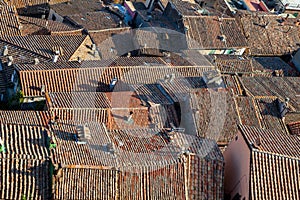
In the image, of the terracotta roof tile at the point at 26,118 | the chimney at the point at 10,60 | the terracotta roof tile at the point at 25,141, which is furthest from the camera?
the chimney at the point at 10,60

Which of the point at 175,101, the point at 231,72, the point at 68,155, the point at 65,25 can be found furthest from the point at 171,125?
the point at 65,25

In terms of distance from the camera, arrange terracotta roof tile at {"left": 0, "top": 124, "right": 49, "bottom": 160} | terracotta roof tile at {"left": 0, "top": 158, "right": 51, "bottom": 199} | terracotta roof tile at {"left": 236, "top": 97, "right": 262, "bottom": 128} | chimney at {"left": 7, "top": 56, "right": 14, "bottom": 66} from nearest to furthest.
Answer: terracotta roof tile at {"left": 0, "top": 158, "right": 51, "bottom": 199} < terracotta roof tile at {"left": 0, "top": 124, "right": 49, "bottom": 160} < terracotta roof tile at {"left": 236, "top": 97, "right": 262, "bottom": 128} < chimney at {"left": 7, "top": 56, "right": 14, "bottom": 66}

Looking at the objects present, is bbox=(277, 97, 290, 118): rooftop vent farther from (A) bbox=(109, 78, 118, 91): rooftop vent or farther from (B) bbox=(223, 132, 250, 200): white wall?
(A) bbox=(109, 78, 118, 91): rooftop vent

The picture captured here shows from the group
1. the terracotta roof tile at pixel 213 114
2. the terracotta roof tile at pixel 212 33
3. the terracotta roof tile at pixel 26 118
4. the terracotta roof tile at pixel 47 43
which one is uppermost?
the terracotta roof tile at pixel 212 33

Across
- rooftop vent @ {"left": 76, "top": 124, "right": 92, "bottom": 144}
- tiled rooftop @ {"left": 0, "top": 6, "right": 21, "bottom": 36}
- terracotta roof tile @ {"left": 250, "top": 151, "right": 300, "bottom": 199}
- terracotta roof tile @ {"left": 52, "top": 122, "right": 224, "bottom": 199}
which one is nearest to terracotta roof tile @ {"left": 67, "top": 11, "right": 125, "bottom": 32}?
tiled rooftop @ {"left": 0, "top": 6, "right": 21, "bottom": 36}

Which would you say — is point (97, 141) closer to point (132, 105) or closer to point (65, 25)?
point (132, 105)

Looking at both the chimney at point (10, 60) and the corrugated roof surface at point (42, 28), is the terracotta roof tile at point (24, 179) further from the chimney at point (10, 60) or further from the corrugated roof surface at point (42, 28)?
the corrugated roof surface at point (42, 28)

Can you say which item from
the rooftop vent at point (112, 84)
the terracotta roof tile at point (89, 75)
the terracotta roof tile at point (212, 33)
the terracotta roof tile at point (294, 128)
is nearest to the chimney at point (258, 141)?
the terracotta roof tile at point (294, 128)
